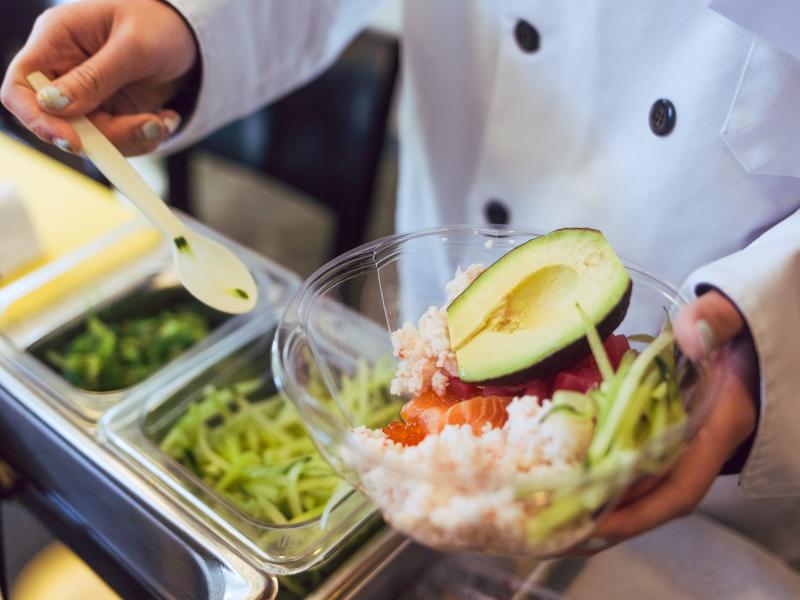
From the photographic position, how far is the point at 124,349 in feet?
3.41

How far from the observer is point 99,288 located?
42.1 inches

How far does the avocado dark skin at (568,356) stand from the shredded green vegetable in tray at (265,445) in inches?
9.8

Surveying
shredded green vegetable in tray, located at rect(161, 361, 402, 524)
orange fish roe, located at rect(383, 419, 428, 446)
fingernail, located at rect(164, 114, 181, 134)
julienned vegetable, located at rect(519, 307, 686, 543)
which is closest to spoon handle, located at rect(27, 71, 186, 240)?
fingernail, located at rect(164, 114, 181, 134)

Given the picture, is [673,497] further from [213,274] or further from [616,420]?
[213,274]

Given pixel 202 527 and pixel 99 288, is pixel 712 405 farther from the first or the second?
pixel 99 288

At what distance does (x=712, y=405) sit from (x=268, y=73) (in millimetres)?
780

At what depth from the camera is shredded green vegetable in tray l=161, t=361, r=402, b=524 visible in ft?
2.66

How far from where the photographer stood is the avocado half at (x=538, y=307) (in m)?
0.51

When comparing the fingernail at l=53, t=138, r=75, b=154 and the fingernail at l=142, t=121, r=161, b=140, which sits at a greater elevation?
the fingernail at l=53, t=138, r=75, b=154

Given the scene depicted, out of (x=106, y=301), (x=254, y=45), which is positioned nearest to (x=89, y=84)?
(x=254, y=45)

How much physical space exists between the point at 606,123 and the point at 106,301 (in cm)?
73

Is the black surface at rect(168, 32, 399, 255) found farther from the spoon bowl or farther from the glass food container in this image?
the spoon bowl

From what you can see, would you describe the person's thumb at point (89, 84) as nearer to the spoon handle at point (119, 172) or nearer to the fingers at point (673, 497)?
the spoon handle at point (119, 172)

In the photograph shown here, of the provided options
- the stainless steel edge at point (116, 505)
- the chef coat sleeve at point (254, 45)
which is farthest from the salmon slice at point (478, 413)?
the chef coat sleeve at point (254, 45)
